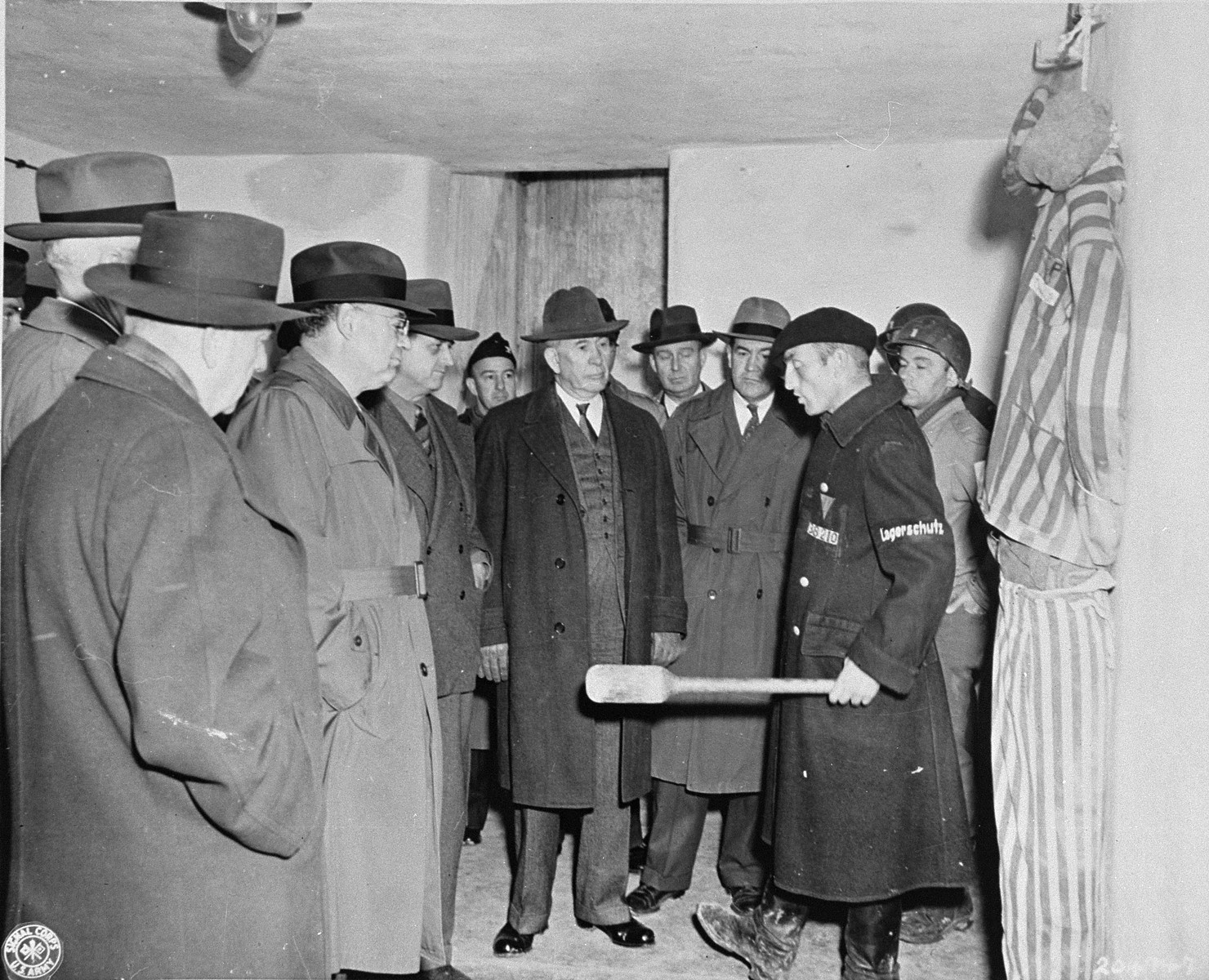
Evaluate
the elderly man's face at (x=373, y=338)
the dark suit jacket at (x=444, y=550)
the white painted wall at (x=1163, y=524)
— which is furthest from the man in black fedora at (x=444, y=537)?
the white painted wall at (x=1163, y=524)

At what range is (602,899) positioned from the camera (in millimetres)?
3898

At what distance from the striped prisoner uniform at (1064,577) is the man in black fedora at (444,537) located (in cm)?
158

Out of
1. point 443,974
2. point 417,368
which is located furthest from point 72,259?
point 443,974

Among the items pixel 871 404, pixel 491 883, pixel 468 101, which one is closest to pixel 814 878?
pixel 871 404

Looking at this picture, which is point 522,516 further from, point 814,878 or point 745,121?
point 745,121

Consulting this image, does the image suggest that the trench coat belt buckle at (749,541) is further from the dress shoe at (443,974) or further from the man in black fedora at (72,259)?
the man in black fedora at (72,259)

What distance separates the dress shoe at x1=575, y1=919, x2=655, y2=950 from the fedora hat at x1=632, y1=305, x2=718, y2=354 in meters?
2.42

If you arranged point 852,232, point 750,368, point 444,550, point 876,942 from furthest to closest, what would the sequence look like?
point 852,232
point 750,368
point 444,550
point 876,942

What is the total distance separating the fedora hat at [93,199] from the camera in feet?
9.21

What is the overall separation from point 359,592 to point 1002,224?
147 inches

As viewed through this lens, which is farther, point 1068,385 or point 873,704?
point 873,704

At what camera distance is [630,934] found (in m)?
3.85

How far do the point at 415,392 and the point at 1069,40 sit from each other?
2075 mm

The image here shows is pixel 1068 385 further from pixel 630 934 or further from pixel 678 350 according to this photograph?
pixel 678 350
